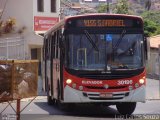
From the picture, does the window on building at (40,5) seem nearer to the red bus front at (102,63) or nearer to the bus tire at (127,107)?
the bus tire at (127,107)

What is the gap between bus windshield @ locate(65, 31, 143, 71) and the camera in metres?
17.3

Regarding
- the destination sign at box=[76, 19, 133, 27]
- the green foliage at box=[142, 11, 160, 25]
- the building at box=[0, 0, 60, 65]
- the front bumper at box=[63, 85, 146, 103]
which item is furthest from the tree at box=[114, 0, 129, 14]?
the front bumper at box=[63, 85, 146, 103]

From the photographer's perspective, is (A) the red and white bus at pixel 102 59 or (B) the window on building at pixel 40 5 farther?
(B) the window on building at pixel 40 5

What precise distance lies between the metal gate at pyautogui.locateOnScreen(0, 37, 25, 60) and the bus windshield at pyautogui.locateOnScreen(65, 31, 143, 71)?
18531 mm

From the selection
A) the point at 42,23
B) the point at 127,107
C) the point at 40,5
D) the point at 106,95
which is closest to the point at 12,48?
the point at 42,23

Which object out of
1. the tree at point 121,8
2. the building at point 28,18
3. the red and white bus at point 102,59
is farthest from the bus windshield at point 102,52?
the tree at point 121,8

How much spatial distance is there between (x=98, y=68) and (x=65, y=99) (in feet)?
4.73

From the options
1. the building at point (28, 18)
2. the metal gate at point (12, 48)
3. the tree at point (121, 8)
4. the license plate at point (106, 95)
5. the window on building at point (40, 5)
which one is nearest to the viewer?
the license plate at point (106, 95)

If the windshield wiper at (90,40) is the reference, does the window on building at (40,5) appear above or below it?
below

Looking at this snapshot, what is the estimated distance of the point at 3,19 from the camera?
126ft

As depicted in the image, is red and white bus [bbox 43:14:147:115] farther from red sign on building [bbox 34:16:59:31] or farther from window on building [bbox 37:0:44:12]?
window on building [bbox 37:0:44:12]

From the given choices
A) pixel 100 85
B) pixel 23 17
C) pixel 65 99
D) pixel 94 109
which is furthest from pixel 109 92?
pixel 23 17

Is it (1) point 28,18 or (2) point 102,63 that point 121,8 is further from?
(2) point 102,63

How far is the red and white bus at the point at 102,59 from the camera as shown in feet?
56.6
